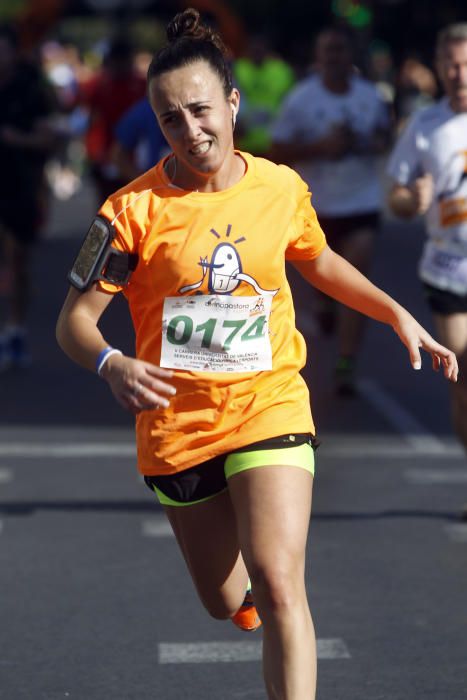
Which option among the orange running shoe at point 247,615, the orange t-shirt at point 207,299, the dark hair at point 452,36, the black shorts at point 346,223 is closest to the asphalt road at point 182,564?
the orange running shoe at point 247,615

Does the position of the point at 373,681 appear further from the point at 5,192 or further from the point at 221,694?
the point at 5,192

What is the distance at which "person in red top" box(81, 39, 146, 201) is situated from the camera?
13797 mm

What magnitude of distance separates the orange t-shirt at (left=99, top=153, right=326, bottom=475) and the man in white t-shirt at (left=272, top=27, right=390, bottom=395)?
6152mm

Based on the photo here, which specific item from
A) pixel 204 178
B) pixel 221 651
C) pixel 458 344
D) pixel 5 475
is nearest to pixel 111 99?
pixel 5 475

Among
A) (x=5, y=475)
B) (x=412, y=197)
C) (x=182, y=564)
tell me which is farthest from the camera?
(x=5, y=475)

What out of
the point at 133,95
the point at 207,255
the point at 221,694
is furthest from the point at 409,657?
the point at 133,95

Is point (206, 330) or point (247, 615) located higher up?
point (206, 330)

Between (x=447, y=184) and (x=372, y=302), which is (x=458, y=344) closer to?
(x=447, y=184)

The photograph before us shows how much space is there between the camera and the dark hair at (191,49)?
4043 millimetres

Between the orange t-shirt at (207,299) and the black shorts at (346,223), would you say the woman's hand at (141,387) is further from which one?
the black shorts at (346,223)

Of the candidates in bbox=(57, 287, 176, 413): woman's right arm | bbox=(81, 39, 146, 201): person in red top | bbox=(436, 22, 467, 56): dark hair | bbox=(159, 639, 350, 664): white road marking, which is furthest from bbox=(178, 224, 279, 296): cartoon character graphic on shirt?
bbox=(81, 39, 146, 201): person in red top

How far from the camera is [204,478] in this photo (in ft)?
A: 13.7

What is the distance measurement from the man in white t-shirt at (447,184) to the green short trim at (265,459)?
2.72 meters

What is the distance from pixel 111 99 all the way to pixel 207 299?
9.98 meters
